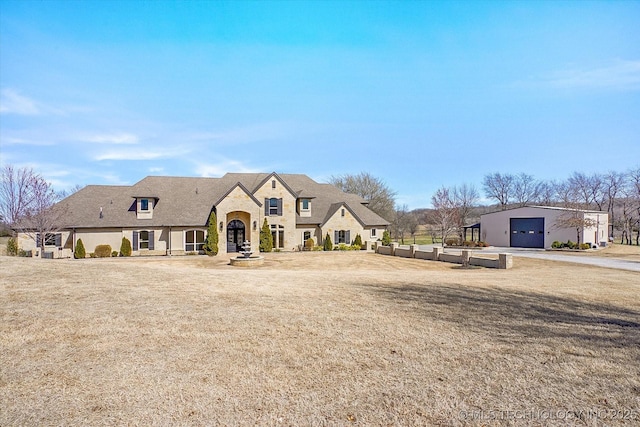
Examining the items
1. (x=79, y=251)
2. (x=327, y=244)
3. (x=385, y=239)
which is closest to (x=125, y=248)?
(x=79, y=251)

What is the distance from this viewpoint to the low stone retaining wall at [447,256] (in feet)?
71.7

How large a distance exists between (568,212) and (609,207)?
102ft

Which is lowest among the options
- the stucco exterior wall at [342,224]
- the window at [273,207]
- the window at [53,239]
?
the window at [53,239]

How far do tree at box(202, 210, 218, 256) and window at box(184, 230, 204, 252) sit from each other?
58.1 inches

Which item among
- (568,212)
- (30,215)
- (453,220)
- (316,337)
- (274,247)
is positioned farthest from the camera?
(453,220)

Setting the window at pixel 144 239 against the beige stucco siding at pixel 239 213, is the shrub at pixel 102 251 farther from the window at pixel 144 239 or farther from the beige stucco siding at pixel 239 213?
the beige stucco siding at pixel 239 213

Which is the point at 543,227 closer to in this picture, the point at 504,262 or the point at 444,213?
the point at 444,213

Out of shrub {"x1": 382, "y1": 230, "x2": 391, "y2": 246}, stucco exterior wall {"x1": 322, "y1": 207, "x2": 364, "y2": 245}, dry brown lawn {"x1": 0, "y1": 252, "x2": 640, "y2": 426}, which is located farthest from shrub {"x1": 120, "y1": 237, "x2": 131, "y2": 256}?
shrub {"x1": 382, "y1": 230, "x2": 391, "y2": 246}

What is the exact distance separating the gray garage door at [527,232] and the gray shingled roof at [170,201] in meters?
15.8

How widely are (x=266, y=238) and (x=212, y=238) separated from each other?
5189 mm

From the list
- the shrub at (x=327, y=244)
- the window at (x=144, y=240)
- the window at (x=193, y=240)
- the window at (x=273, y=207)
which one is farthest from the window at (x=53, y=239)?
the shrub at (x=327, y=244)

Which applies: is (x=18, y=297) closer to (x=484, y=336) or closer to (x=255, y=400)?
(x=255, y=400)

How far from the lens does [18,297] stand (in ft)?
30.5

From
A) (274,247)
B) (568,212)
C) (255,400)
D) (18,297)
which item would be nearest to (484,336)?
(255,400)
